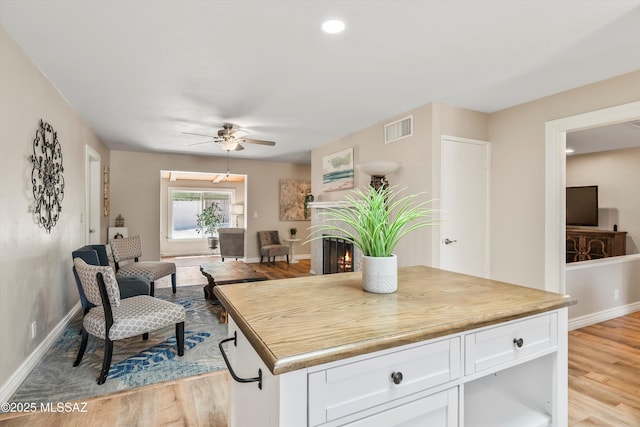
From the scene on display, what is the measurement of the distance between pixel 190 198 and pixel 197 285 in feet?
16.6

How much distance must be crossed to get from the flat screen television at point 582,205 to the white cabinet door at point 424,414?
20.7 feet

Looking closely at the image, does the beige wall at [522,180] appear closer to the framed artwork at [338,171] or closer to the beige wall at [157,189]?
the framed artwork at [338,171]

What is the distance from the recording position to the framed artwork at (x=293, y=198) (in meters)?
8.05

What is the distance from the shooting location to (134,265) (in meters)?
4.34

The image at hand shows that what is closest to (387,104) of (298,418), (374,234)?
(374,234)

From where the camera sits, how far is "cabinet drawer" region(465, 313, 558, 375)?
1.12 m

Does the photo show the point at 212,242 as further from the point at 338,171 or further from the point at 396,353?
the point at 396,353

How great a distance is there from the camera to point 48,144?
2893 mm

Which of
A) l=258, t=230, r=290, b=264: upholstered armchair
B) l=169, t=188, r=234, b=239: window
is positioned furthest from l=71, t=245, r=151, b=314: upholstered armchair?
l=169, t=188, r=234, b=239: window

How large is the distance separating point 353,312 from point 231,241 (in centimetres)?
616

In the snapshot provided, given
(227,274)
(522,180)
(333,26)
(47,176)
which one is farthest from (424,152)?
(47,176)

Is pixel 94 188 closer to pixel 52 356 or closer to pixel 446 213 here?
pixel 52 356

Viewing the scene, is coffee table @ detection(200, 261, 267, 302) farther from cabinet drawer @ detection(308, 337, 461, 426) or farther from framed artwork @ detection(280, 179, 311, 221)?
framed artwork @ detection(280, 179, 311, 221)

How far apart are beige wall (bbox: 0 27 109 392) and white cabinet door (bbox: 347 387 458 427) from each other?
2.45 m
